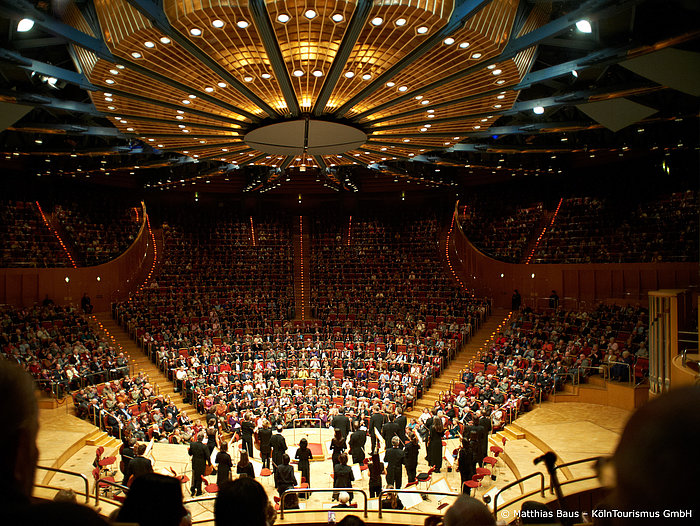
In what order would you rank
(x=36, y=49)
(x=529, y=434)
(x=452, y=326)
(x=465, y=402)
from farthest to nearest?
1. (x=452, y=326)
2. (x=465, y=402)
3. (x=529, y=434)
4. (x=36, y=49)

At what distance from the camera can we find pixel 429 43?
7410 millimetres

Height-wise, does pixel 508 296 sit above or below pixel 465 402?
above

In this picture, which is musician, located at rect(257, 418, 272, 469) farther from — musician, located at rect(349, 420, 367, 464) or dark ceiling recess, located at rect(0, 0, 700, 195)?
dark ceiling recess, located at rect(0, 0, 700, 195)

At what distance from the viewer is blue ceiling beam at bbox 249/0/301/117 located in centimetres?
634

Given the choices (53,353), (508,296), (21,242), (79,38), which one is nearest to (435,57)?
(79,38)

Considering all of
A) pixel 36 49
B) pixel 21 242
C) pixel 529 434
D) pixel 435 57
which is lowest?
pixel 529 434

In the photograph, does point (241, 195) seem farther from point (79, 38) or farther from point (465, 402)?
point (79, 38)

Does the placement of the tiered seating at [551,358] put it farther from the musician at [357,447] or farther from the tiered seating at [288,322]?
the musician at [357,447]

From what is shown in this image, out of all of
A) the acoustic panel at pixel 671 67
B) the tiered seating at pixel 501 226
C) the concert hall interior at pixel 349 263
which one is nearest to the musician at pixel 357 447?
the concert hall interior at pixel 349 263

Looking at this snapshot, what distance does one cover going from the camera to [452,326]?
21.1 m

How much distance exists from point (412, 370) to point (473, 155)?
26.3 ft

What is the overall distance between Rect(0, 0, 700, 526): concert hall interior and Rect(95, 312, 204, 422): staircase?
0.17 meters

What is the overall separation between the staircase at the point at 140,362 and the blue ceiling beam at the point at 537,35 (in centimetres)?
1192

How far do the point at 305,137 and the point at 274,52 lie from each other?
13.0 ft
